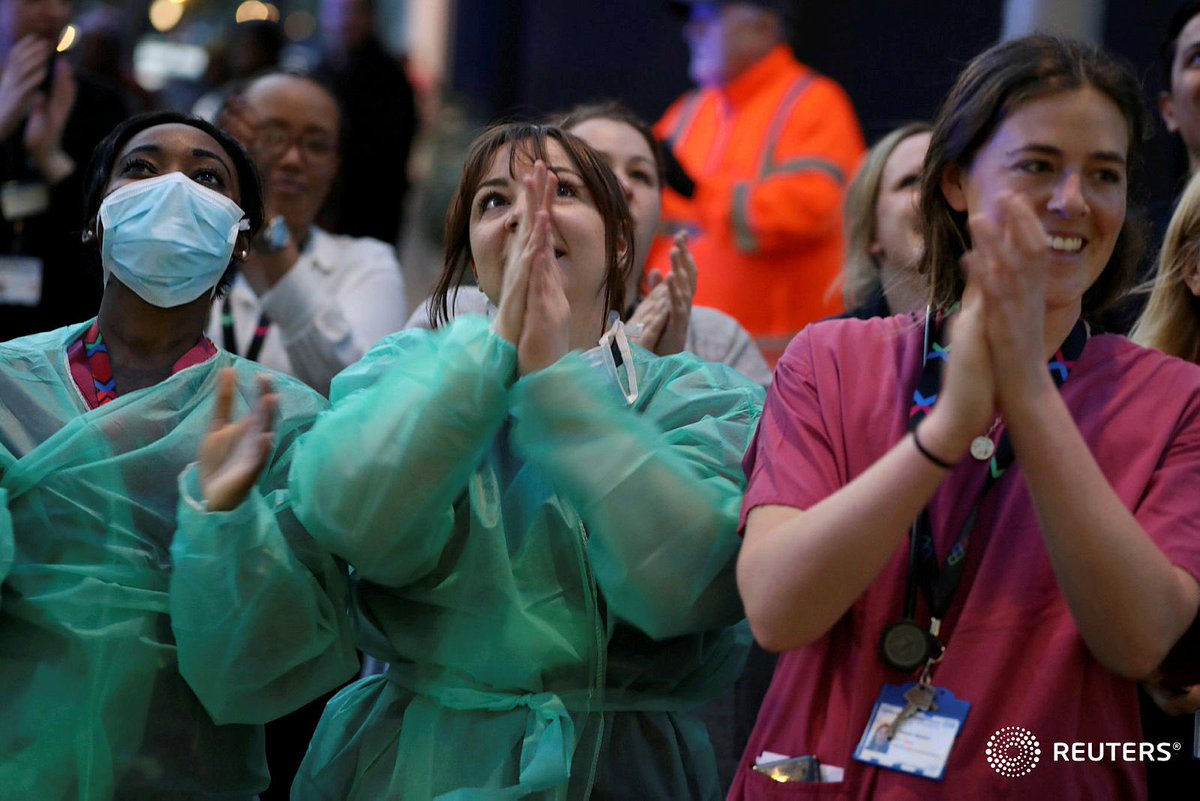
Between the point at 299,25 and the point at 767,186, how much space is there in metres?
7.48

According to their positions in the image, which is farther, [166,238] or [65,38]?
[65,38]

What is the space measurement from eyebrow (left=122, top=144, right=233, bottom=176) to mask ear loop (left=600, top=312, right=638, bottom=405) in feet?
2.52

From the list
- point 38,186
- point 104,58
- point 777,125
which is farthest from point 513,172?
point 104,58

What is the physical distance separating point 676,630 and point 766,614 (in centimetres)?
26

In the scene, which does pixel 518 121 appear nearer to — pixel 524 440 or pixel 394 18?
pixel 524 440

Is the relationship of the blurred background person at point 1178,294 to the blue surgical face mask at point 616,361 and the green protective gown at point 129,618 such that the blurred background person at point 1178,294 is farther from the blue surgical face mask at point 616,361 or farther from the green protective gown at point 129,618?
the green protective gown at point 129,618

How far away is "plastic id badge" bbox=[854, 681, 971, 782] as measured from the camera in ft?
5.93

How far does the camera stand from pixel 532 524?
225 cm

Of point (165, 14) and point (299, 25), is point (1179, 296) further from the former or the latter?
point (299, 25)

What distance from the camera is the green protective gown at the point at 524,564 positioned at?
2.01 m

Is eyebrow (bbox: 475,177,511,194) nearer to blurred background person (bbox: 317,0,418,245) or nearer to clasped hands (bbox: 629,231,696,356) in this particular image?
clasped hands (bbox: 629,231,696,356)

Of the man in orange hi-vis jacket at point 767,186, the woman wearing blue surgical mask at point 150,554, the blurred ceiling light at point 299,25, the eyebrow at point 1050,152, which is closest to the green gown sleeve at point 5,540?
the woman wearing blue surgical mask at point 150,554

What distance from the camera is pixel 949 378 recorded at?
1748 mm

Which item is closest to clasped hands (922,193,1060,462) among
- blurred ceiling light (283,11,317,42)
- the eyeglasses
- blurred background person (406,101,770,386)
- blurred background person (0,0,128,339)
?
blurred background person (406,101,770,386)
